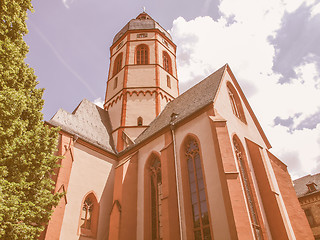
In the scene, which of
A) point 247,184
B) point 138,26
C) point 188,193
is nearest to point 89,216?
point 188,193

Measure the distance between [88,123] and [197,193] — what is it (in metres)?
9.29

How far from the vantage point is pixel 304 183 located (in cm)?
2439

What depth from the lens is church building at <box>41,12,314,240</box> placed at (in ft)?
30.1

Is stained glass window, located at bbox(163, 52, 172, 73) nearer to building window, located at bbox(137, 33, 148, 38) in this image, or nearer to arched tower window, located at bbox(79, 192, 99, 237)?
building window, located at bbox(137, 33, 148, 38)

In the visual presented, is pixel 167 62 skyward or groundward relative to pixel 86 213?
skyward

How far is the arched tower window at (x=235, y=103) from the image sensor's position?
1376 cm

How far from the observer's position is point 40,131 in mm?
7082

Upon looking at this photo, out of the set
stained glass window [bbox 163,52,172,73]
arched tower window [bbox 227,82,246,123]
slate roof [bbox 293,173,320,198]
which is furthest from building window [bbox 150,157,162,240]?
slate roof [bbox 293,173,320,198]

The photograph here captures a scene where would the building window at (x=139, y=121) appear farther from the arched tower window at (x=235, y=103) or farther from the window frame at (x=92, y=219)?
the arched tower window at (x=235, y=103)

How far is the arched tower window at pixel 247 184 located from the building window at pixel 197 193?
178cm

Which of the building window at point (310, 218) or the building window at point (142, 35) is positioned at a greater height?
the building window at point (142, 35)

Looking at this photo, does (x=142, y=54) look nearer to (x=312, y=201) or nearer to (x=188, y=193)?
(x=188, y=193)

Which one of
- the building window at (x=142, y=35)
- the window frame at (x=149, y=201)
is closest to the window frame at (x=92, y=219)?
the window frame at (x=149, y=201)

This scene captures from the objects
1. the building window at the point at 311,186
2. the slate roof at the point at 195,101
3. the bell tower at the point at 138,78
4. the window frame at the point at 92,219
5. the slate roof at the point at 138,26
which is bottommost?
the window frame at the point at 92,219
